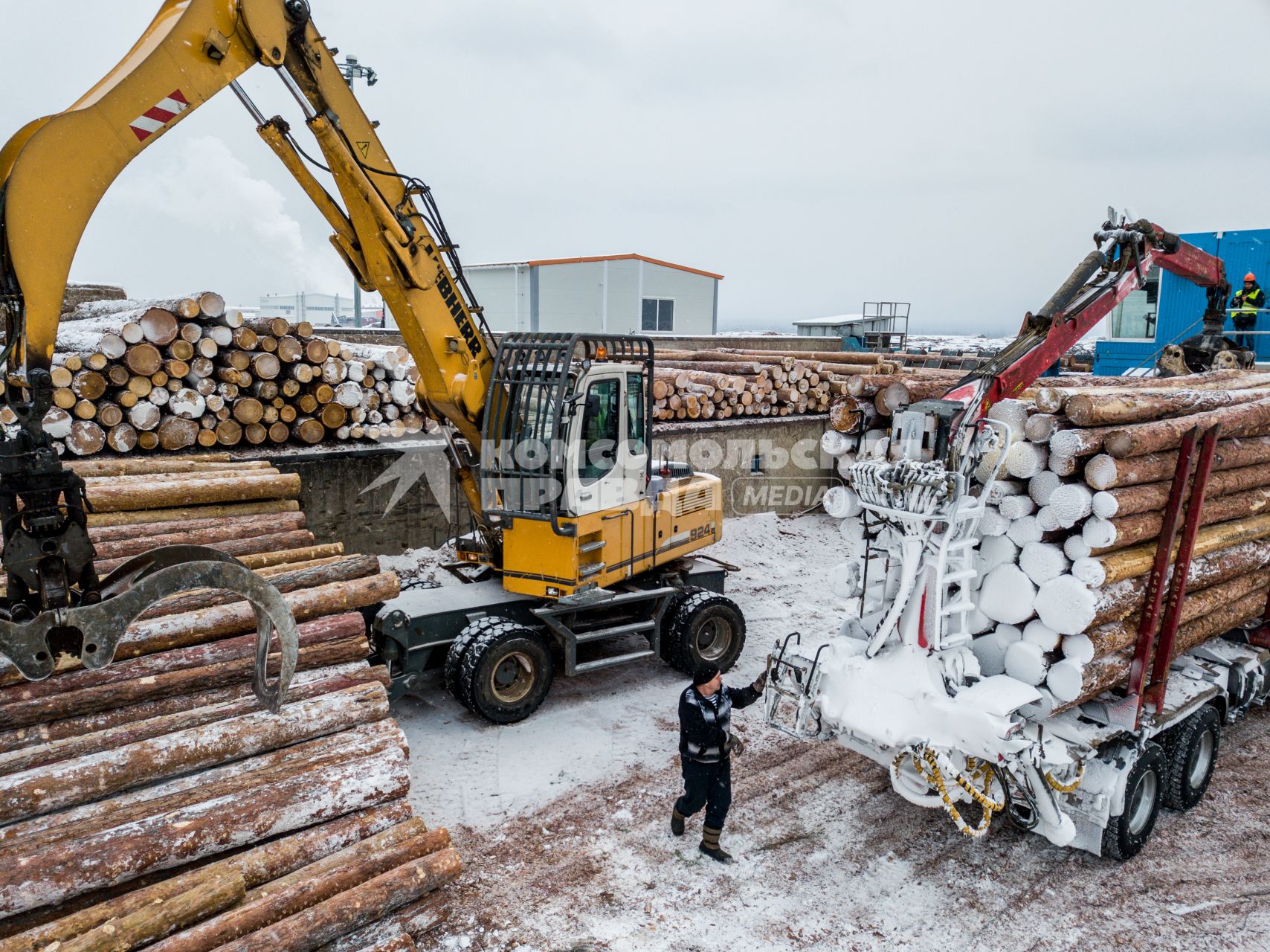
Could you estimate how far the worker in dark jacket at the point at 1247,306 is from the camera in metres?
13.0

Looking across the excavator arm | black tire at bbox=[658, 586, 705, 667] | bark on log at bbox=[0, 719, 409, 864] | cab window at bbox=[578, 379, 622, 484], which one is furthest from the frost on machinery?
the excavator arm

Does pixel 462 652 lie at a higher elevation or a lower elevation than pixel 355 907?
higher

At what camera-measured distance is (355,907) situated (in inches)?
149

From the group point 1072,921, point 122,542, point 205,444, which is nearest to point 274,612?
point 122,542

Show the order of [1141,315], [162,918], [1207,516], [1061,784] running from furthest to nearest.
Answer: [1141,315]
[1207,516]
[1061,784]
[162,918]

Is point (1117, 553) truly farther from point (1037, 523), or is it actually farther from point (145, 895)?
point (145, 895)

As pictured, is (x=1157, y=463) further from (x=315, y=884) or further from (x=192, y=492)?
(x=192, y=492)

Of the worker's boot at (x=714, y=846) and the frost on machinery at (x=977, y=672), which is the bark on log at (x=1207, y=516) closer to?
the frost on machinery at (x=977, y=672)

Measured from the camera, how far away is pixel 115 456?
868 centimetres

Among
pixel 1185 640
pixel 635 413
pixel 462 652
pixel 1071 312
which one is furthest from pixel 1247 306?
pixel 462 652

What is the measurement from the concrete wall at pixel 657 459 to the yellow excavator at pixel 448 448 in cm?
149

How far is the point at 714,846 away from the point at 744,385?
32.1 feet

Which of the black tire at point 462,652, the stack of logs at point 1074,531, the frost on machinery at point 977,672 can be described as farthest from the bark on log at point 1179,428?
the black tire at point 462,652

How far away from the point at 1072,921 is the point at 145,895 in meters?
4.90
